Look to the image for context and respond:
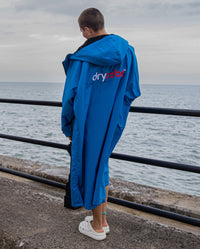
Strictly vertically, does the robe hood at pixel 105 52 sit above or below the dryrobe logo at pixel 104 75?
above

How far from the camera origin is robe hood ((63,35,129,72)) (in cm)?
183

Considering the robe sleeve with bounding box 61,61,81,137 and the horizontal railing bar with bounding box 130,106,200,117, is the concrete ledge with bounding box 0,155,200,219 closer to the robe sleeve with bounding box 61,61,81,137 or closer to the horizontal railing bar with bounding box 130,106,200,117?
the horizontal railing bar with bounding box 130,106,200,117

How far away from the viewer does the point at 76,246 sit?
6.59ft

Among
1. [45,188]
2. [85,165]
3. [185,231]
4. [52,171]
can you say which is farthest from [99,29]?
[52,171]

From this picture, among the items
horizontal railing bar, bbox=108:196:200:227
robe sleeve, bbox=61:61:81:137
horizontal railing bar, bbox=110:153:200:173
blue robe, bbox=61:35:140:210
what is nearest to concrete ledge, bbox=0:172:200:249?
horizontal railing bar, bbox=108:196:200:227

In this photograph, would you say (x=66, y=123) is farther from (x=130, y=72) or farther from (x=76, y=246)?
(x=76, y=246)

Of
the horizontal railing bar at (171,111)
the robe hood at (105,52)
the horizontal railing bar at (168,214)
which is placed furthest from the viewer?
the horizontal railing bar at (168,214)

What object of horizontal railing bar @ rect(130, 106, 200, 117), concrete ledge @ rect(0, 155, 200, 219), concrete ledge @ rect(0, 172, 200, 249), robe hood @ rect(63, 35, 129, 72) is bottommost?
concrete ledge @ rect(0, 155, 200, 219)

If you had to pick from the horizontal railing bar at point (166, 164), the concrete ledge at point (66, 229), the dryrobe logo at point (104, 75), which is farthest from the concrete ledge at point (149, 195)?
the dryrobe logo at point (104, 75)

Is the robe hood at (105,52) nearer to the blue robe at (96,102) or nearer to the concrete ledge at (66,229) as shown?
the blue robe at (96,102)

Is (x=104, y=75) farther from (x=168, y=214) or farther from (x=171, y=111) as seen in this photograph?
(x=168, y=214)

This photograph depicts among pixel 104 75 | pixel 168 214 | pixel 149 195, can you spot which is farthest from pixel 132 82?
pixel 149 195

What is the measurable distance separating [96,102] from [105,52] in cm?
32

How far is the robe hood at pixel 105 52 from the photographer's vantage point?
1.83 metres
